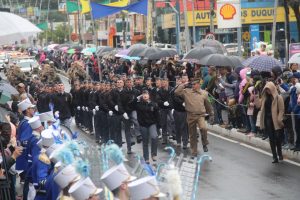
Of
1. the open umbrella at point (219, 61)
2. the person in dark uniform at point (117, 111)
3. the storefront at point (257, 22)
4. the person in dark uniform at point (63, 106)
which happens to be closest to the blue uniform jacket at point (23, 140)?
the person in dark uniform at point (117, 111)

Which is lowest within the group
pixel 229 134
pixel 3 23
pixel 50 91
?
pixel 229 134

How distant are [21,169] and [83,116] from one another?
10941mm

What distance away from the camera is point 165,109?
20.0 metres

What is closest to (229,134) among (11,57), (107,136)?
(107,136)

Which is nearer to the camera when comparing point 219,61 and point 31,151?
point 31,151

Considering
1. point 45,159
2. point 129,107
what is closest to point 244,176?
point 129,107

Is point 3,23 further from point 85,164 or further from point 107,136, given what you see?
point 107,136

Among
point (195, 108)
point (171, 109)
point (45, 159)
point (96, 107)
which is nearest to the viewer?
point (45, 159)

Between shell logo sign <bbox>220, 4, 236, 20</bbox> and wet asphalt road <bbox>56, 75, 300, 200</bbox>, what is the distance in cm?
958

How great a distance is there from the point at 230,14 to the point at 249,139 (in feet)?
29.9

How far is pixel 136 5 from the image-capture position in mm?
30516

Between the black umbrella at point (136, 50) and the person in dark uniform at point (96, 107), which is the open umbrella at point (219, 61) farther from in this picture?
the black umbrella at point (136, 50)

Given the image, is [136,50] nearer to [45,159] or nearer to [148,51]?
[148,51]

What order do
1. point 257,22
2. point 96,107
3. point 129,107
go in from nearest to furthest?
point 129,107
point 96,107
point 257,22
